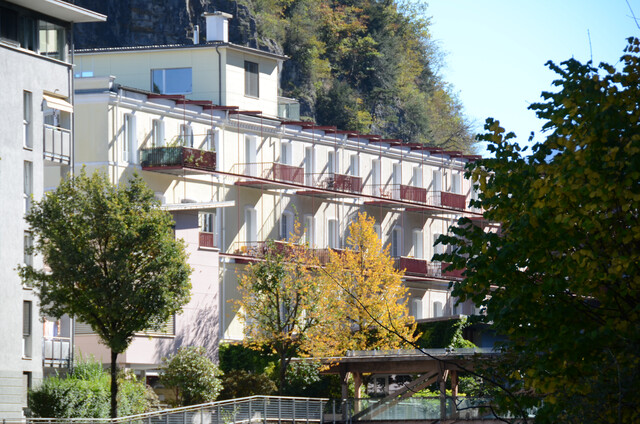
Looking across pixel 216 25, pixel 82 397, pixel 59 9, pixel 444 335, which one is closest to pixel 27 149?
pixel 59 9

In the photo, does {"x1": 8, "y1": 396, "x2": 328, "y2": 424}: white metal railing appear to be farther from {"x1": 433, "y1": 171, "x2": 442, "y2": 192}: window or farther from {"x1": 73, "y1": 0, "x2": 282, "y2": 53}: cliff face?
{"x1": 73, "y1": 0, "x2": 282, "y2": 53}: cliff face

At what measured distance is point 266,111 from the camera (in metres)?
76.9

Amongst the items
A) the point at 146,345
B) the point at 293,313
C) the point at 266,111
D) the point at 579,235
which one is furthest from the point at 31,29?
the point at 579,235

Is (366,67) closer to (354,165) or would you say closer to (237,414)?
(354,165)

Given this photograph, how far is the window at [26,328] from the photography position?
1838 inches

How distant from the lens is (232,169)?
230ft

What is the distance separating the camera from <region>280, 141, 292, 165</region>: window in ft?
242

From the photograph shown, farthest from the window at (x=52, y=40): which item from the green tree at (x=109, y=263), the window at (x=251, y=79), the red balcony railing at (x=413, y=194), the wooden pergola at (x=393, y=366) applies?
the red balcony railing at (x=413, y=194)

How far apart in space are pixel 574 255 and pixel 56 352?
31764 mm

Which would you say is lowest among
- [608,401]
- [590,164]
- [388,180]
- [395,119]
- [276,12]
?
[608,401]

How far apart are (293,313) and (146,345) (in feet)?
27.5

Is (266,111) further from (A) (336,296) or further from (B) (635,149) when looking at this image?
(B) (635,149)

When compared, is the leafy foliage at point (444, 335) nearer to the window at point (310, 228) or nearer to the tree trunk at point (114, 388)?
the window at point (310, 228)

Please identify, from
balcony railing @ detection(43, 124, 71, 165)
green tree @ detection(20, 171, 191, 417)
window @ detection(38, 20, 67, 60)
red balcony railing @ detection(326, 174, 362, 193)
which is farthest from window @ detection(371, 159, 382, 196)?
green tree @ detection(20, 171, 191, 417)
